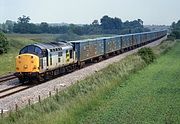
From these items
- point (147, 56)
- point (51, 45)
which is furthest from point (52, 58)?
point (147, 56)

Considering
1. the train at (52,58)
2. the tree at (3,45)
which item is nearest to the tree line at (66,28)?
the tree at (3,45)

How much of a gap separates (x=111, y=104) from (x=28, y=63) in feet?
35.8

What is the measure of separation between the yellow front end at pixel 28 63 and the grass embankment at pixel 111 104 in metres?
4.52

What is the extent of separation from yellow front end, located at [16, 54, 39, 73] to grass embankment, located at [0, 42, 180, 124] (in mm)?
4516

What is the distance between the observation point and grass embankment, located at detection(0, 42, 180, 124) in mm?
17047

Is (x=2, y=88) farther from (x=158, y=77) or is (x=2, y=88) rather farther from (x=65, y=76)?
(x=158, y=77)

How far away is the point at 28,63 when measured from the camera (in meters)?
30.2

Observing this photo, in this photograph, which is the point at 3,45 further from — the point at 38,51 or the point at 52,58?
the point at 38,51

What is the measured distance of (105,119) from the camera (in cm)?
1739

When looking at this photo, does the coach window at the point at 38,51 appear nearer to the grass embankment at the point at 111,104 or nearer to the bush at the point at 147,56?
the grass embankment at the point at 111,104

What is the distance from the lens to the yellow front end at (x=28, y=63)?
30.0 m

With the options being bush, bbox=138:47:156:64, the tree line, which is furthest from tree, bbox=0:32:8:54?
the tree line

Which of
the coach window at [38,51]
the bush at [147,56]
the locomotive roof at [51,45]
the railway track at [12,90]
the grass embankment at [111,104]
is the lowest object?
the railway track at [12,90]

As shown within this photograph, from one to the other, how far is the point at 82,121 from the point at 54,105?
267 centimetres
